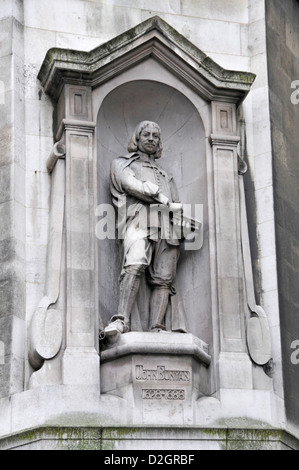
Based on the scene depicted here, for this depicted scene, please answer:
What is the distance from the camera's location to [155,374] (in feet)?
61.0

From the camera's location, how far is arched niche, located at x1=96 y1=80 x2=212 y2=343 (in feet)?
64.0

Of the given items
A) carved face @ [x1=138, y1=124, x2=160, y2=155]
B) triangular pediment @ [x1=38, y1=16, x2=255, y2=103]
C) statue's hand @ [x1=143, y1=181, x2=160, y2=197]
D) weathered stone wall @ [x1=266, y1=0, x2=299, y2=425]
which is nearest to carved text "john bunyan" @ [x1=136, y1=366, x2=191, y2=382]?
weathered stone wall @ [x1=266, y1=0, x2=299, y2=425]

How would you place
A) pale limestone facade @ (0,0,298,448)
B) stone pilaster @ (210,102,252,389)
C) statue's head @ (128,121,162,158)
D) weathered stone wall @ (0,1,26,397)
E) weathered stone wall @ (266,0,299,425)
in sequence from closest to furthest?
pale limestone facade @ (0,0,298,448) → weathered stone wall @ (0,1,26,397) → stone pilaster @ (210,102,252,389) → weathered stone wall @ (266,0,299,425) → statue's head @ (128,121,162,158)

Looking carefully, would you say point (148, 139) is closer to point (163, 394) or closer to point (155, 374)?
point (155, 374)

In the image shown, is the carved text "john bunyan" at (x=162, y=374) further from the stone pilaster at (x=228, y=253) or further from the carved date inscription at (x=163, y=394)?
the stone pilaster at (x=228, y=253)

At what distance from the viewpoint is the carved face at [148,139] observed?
1991cm

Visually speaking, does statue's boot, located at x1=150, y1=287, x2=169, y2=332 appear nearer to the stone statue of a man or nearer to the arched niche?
the stone statue of a man

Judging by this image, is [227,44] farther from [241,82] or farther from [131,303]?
[131,303]

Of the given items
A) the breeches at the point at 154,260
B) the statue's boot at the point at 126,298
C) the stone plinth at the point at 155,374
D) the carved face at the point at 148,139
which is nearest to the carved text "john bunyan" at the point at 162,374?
the stone plinth at the point at 155,374

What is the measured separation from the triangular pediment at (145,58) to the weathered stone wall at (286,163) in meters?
0.90

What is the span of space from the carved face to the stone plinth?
2448 millimetres

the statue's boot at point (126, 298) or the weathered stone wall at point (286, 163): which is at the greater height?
the weathered stone wall at point (286, 163)
